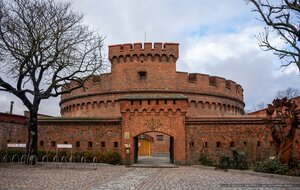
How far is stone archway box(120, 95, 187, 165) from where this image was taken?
22.4 m

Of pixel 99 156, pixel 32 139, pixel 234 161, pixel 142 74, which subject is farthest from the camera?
pixel 142 74

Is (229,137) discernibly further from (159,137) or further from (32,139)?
(32,139)

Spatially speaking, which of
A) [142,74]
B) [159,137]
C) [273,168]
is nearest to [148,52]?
[142,74]

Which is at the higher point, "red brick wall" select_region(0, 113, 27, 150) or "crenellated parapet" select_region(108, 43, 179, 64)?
"crenellated parapet" select_region(108, 43, 179, 64)

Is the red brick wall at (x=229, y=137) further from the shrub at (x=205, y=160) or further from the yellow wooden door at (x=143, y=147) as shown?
the yellow wooden door at (x=143, y=147)

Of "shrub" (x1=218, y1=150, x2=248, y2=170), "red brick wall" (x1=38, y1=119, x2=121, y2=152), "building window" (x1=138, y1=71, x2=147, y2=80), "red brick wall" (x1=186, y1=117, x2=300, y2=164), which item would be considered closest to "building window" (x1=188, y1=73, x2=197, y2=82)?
"building window" (x1=138, y1=71, x2=147, y2=80)

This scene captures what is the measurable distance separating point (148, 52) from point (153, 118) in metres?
11.9

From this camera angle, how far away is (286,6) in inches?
564

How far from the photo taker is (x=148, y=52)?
33094mm

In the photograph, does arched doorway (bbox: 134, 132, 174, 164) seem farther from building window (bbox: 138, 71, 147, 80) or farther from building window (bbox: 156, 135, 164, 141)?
building window (bbox: 138, 71, 147, 80)

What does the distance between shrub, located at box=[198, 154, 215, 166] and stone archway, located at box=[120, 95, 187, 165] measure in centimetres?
135

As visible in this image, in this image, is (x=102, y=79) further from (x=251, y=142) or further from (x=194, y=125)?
(x=251, y=142)

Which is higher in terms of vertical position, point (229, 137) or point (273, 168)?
point (229, 137)

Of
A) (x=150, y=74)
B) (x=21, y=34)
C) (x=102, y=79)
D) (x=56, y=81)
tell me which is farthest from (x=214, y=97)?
(x=21, y=34)
